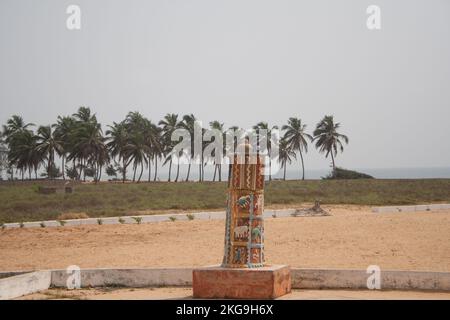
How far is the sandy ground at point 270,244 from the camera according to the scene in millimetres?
14984

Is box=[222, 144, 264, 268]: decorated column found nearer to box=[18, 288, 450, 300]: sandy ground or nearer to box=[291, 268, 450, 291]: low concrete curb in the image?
box=[18, 288, 450, 300]: sandy ground

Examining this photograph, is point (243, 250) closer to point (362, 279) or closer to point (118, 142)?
point (362, 279)

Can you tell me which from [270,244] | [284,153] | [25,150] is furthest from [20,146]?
[270,244]

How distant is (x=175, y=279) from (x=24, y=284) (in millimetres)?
2817

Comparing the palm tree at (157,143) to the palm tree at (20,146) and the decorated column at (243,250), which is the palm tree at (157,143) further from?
the decorated column at (243,250)

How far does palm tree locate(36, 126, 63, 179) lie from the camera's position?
69.2 meters

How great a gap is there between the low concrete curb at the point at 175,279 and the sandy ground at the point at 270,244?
221 centimetres

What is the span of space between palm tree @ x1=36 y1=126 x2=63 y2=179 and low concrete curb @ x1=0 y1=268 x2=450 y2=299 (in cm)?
5813

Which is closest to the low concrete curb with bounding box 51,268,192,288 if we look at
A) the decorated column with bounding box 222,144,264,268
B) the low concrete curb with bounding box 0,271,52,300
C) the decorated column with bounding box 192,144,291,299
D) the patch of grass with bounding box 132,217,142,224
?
the low concrete curb with bounding box 0,271,52,300

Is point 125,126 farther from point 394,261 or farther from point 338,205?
point 394,261

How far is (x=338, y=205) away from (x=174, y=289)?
19026 millimetres

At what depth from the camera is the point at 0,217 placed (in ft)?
84.7

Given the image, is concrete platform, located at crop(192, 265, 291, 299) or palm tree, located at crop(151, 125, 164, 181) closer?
concrete platform, located at crop(192, 265, 291, 299)

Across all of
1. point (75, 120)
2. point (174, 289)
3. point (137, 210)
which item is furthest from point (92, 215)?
point (75, 120)
